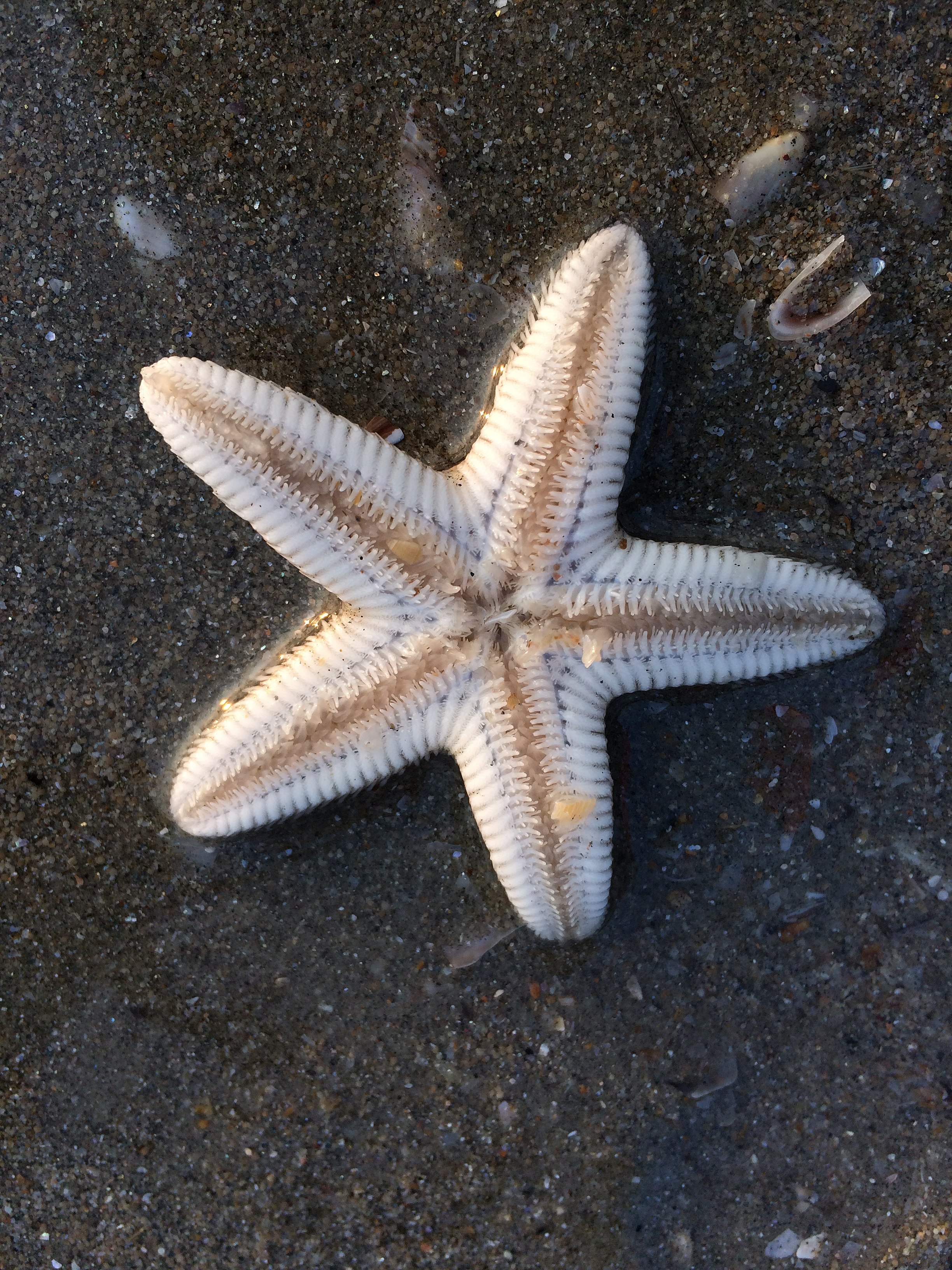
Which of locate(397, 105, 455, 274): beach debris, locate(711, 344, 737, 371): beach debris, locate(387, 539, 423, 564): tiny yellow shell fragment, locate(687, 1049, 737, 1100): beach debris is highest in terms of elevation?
locate(397, 105, 455, 274): beach debris

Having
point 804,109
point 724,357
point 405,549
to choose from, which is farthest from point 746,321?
point 405,549

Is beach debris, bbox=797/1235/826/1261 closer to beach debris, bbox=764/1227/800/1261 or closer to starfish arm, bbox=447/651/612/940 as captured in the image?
beach debris, bbox=764/1227/800/1261

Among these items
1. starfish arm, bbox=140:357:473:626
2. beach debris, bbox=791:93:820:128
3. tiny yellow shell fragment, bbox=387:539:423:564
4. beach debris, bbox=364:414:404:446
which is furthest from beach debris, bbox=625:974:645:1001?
beach debris, bbox=791:93:820:128

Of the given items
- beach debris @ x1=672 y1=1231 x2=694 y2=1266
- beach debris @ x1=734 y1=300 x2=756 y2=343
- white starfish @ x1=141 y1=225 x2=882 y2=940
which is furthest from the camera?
beach debris @ x1=672 y1=1231 x2=694 y2=1266

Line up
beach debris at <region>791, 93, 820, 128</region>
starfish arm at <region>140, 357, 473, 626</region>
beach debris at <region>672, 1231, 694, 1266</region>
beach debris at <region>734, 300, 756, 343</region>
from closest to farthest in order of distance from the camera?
starfish arm at <region>140, 357, 473, 626</region> → beach debris at <region>791, 93, 820, 128</region> → beach debris at <region>734, 300, 756, 343</region> → beach debris at <region>672, 1231, 694, 1266</region>

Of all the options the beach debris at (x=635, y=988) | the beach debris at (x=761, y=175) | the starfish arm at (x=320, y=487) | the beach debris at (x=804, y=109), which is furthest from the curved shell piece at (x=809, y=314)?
the beach debris at (x=635, y=988)

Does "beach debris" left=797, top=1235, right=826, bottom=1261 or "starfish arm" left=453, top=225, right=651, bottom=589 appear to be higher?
"starfish arm" left=453, top=225, right=651, bottom=589

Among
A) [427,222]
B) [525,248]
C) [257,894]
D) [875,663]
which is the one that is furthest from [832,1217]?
[427,222]

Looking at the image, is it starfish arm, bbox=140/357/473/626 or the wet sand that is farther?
the wet sand
